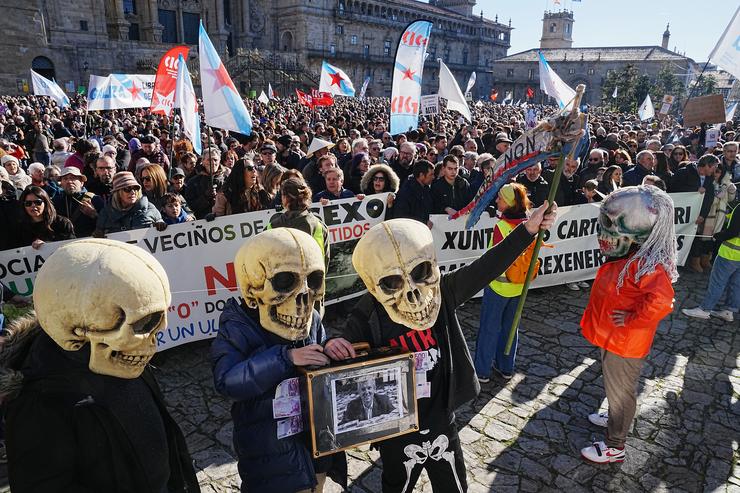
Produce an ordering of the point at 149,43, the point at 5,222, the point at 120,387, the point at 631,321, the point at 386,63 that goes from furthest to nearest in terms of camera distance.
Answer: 1. the point at 386,63
2. the point at 149,43
3. the point at 5,222
4. the point at 631,321
5. the point at 120,387

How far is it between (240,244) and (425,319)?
3.42m

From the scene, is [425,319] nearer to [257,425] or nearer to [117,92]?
[257,425]

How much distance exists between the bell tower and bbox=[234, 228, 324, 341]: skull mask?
133m

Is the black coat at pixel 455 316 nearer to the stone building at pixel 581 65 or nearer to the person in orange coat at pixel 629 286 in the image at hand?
the person in orange coat at pixel 629 286

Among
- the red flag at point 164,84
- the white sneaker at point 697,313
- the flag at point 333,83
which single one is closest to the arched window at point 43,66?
the flag at point 333,83

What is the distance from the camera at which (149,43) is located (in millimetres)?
39719

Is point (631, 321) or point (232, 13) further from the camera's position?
point (232, 13)

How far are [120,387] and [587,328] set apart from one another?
124 inches

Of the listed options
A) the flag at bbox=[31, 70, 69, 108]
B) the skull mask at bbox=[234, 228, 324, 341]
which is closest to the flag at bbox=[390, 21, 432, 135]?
the skull mask at bbox=[234, 228, 324, 341]

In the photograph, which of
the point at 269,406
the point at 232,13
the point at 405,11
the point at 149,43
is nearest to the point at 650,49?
the point at 405,11

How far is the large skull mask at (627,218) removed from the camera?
10.4 ft

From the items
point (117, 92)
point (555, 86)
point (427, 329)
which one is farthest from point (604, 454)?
point (117, 92)

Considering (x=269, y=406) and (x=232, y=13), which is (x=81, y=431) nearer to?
(x=269, y=406)

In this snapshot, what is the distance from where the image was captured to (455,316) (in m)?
2.56
